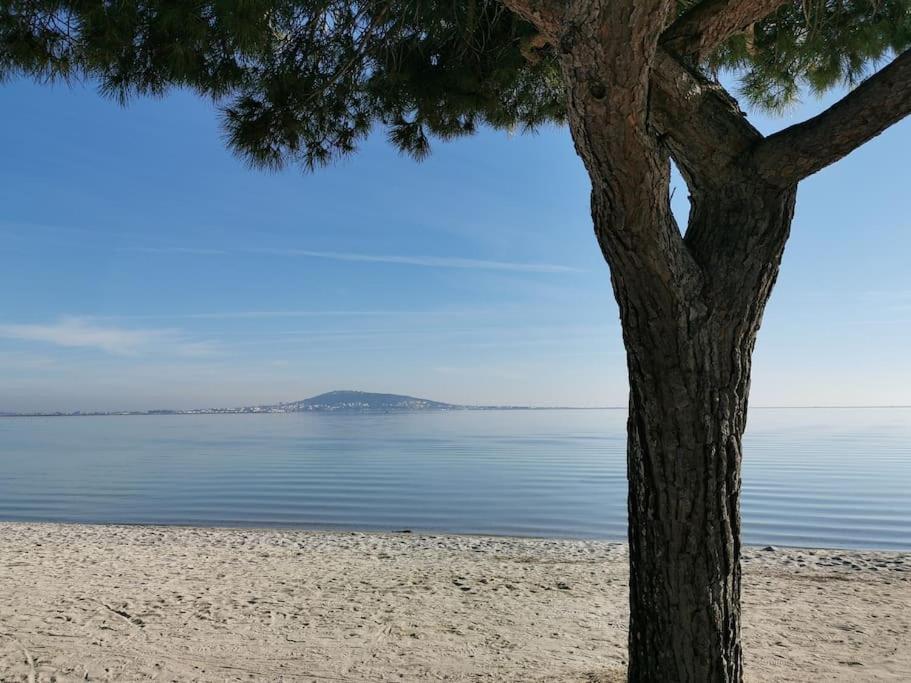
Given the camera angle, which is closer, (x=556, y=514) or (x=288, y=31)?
(x=288, y=31)

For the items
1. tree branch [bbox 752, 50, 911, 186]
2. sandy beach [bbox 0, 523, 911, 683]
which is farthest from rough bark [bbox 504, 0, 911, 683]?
sandy beach [bbox 0, 523, 911, 683]

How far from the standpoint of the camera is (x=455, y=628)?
15.5ft

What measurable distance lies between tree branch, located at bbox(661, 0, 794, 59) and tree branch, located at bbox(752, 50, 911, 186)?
517 millimetres

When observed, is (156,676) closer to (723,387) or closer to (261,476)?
(723,387)

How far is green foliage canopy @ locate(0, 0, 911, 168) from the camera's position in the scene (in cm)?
398

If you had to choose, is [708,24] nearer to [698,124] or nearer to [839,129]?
[698,124]

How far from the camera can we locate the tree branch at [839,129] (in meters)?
2.47

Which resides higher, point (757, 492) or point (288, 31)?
point (288, 31)

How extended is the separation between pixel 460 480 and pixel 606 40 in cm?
1637

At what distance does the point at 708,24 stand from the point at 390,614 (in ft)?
14.1

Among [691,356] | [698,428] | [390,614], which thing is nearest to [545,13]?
[691,356]

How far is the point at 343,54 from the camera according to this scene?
4.51 meters

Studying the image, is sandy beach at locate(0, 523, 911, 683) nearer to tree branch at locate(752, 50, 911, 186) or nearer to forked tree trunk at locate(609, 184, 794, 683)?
forked tree trunk at locate(609, 184, 794, 683)

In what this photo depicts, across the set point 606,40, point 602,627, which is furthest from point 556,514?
point 606,40
